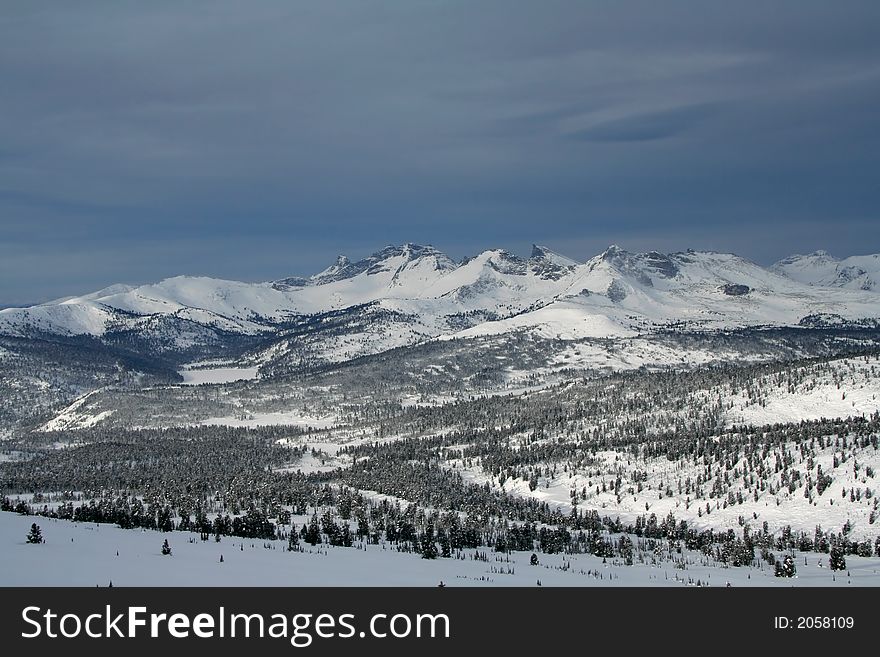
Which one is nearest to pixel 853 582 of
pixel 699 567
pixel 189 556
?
pixel 699 567

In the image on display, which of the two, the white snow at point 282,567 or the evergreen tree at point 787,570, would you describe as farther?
the evergreen tree at point 787,570

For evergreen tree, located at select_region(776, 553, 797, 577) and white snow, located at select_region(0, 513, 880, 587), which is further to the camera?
evergreen tree, located at select_region(776, 553, 797, 577)

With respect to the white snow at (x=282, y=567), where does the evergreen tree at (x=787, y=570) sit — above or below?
below

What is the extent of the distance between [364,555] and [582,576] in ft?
111

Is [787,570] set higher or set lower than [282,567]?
lower

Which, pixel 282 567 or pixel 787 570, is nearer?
pixel 282 567

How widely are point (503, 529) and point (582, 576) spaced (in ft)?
260

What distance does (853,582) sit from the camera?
133 meters

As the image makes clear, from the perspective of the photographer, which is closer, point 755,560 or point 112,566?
point 112,566

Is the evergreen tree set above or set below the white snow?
below

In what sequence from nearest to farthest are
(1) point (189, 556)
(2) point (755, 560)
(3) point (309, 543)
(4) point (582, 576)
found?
(1) point (189, 556) → (4) point (582, 576) → (3) point (309, 543) → (2) point (755, 560)
